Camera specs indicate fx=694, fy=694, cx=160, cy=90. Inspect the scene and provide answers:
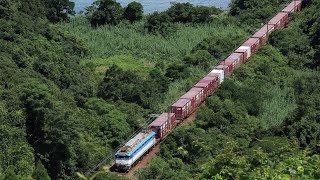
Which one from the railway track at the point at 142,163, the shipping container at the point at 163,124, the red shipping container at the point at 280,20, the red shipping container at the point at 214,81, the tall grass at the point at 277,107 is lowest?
the railway track at the point at 142,163

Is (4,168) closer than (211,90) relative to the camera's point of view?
Yes

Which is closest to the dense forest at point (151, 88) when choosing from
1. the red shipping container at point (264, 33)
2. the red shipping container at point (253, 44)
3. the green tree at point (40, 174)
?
the green tree at point (40, 174)

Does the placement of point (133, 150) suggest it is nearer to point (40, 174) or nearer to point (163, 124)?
point (163, 124)

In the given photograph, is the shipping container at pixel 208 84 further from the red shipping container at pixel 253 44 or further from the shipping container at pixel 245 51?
the red shipping container at pixel 253 44

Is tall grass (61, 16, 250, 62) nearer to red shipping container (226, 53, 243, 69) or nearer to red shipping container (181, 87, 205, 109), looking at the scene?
red shipping container (226, 53, 243, 69)

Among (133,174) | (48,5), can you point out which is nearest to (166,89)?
(133,174)

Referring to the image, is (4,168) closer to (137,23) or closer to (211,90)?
(211,90)
